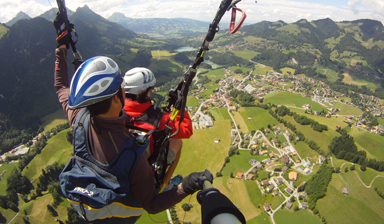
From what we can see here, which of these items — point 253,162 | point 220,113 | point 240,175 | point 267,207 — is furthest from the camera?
point 220,113

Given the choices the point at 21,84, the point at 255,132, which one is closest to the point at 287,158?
the point at 255,132

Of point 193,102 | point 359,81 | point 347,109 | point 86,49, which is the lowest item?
Answer: point 359,81

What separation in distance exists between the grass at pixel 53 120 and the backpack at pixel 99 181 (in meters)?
77.4

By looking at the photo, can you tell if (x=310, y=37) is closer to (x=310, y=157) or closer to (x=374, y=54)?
(x=374, y=54)

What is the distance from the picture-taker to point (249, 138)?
45.8 meters

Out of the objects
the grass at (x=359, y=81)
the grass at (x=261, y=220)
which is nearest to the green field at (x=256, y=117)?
the grass at (x=261, y=220)

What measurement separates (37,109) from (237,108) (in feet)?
289

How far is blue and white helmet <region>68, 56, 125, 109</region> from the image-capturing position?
1999 millimetres

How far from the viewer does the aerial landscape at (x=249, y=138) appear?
97.6ft

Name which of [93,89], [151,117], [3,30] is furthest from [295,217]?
[3,30]

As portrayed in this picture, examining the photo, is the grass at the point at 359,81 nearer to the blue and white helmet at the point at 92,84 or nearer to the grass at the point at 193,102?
the grass at the point at 193,102

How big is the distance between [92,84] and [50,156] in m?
54.6

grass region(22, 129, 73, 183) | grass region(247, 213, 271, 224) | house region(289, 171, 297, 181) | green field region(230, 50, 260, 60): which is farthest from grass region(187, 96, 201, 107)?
green field region(230, 50, 260, 60)

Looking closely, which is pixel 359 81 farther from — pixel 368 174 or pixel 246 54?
pixel 368 174
